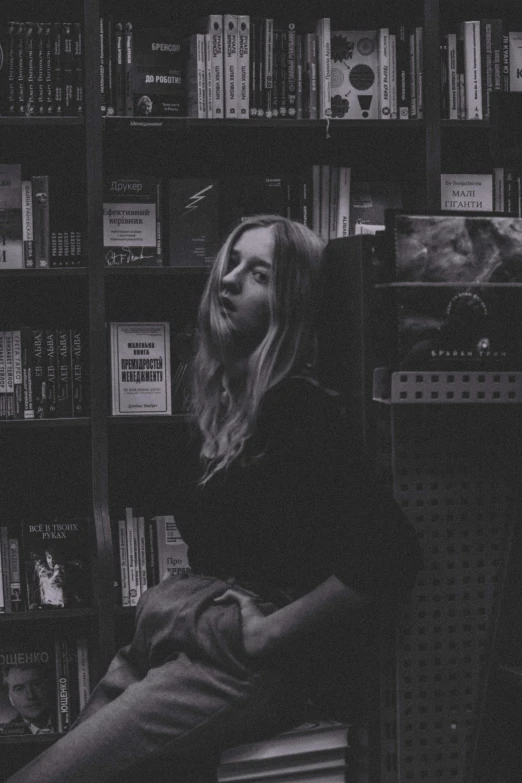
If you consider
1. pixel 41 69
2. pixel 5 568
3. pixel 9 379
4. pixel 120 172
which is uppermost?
pixel 41 69

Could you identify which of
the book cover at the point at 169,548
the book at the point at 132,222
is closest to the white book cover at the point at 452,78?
the book at the point at 132,222

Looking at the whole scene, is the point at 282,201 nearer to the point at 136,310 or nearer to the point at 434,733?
the point at 136,310

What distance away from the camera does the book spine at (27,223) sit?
2633 mm

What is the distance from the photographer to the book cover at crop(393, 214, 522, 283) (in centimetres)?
143

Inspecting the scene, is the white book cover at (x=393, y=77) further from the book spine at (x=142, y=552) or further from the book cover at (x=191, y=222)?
the book spine at (x=142, y=552)

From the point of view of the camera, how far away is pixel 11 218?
2.64m

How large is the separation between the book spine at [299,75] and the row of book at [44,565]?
3.85 feet

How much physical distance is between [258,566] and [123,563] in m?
1.27

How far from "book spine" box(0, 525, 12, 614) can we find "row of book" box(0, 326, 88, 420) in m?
0.29

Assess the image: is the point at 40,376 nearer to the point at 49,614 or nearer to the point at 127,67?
the point at 49,614

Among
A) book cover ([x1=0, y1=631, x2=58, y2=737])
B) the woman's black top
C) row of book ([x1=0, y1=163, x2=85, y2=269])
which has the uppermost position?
row of book ([x1=0, y1=163, x2=85, y2=269])

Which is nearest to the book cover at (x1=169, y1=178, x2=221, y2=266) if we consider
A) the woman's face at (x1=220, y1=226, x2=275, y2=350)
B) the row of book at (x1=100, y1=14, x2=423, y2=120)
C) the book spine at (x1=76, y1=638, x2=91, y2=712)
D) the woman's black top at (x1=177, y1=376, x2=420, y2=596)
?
the row of book at (x1=100, y1=14, x2=423, y2=120)

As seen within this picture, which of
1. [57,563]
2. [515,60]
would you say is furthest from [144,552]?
[515,60]

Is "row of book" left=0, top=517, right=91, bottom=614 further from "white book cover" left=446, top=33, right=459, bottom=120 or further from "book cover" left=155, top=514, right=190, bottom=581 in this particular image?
"white book cover" left=446, top=33, right=459, bottom=120
